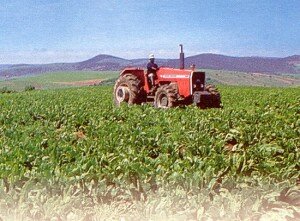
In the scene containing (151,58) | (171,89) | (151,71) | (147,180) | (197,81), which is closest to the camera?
(147,180)

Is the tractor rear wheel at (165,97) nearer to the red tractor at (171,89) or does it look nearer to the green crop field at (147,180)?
the red tractor at (171,89)

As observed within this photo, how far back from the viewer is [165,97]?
51.1ft

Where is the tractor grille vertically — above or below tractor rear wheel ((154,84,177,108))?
above

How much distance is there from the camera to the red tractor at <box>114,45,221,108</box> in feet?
49.9

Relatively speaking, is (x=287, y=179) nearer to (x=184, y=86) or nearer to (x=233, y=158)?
(x=233, y=158)

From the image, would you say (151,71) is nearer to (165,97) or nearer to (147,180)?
(165,97)

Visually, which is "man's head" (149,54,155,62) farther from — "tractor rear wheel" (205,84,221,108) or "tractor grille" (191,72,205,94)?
"tractor rear wheel" (205,84,221,108)

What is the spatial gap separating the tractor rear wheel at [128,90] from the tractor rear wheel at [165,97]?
3.91 ft

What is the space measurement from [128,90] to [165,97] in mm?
2034

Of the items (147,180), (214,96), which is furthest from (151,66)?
(147,180)

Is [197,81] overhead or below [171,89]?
overhead

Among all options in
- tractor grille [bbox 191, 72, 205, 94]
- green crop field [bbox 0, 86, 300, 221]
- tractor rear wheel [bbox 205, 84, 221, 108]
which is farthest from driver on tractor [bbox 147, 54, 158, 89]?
green crop field [bbox 0, 86, 300, 221]

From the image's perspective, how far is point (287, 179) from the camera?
6.56m

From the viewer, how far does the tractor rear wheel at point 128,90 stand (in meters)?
16.7
